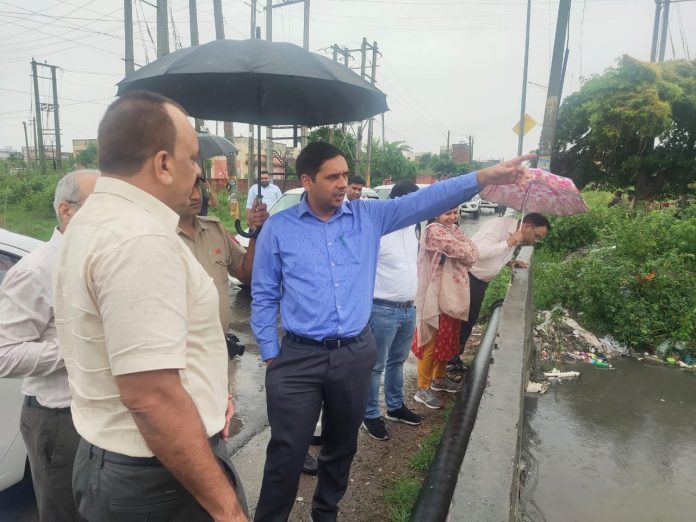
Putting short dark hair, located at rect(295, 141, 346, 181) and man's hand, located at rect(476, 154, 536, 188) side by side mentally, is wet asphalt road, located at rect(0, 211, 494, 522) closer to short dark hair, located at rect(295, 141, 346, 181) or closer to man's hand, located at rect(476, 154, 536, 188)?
short dark hair, located at rect(295, 141, 346, 181)

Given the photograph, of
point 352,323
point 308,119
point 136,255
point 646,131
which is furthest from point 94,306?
point 646,131

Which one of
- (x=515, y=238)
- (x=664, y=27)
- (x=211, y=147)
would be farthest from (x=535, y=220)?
(x=664, y=27)

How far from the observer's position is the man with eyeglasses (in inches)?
168

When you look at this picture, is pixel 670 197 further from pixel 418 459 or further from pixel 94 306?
pixel 94 306

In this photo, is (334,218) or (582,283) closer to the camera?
(334,218)

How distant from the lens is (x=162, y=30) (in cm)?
1184

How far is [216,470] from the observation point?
3.49 ft

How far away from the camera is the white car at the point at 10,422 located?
240cm

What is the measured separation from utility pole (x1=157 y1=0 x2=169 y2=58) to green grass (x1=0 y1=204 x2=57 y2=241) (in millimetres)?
5570

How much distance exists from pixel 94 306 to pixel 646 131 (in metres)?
13.1

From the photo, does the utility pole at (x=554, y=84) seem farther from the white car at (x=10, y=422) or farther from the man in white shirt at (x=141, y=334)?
the man in white shirt at (x=141, y=334)

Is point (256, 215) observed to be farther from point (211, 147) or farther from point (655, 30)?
point (655, 30)

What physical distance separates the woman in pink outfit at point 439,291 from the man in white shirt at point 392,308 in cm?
Answer: 35

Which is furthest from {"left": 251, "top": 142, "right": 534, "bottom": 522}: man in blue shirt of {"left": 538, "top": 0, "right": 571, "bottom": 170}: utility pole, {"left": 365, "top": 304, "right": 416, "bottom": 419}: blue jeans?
{"left": 538, "top": 0, "right": 571, "bottom": 170}: utility pole
